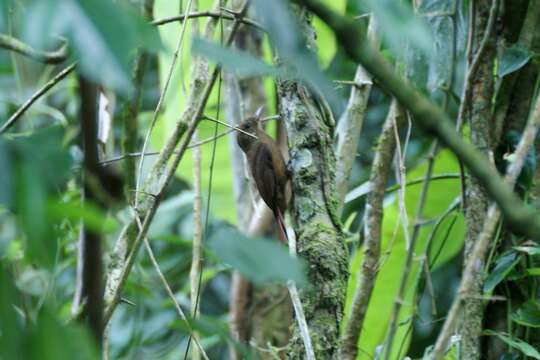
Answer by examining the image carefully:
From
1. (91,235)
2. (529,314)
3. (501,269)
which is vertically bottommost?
(91,235)

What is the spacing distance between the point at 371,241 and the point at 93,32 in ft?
6.17

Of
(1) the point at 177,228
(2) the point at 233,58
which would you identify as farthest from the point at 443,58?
(1) the point at 177,228

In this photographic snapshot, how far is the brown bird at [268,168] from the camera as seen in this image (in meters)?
2.59

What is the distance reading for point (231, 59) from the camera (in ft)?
2.07

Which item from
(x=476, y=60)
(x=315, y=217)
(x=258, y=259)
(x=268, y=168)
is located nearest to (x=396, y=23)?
(x=258, y=259)

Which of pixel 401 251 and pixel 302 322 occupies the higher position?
pixel 401 251

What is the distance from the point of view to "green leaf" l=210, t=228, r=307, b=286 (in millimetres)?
581

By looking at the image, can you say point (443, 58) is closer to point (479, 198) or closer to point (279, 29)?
point (479, 198)

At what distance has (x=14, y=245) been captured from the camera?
2209 millimetres

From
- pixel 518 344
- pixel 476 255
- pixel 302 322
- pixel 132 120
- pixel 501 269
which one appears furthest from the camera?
pixel 132 120

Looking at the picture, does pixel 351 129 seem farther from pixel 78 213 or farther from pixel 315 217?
pixel 78 213

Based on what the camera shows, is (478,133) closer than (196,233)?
No

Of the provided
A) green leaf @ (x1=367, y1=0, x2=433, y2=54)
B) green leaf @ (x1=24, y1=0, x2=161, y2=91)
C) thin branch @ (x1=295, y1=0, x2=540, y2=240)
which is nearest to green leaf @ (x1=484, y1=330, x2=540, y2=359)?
thin branch @ (x1=295, y1=0, x2=540, y2=240)

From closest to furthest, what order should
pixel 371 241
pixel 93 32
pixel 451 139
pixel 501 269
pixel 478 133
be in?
pixel 93 32, pixel 451 139, pixel 501 269, pixel 478 133, pixel 371 241
